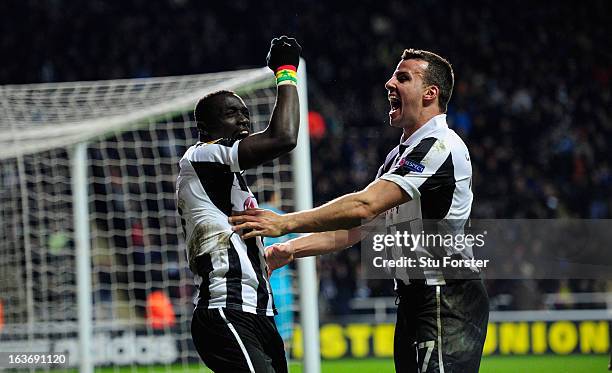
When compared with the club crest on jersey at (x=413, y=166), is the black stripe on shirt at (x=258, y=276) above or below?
below

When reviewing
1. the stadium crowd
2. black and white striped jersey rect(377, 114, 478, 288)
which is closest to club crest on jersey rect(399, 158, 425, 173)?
black and white striped jersey rect(377, 114, 478, 288)

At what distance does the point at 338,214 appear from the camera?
11.6 ft

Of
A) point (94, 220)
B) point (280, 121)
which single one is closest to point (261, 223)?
point (280, 121)

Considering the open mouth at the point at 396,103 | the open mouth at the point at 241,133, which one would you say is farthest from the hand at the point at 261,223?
the open mouth at the point at 396,103

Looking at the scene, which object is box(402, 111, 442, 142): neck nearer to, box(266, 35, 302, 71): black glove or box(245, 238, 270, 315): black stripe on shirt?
box(266, 35, 302, 71): black glove

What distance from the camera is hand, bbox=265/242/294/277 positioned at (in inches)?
161

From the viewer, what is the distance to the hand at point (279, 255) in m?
4.09

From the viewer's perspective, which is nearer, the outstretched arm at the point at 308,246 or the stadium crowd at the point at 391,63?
the outstretched arm at the point at 308,246

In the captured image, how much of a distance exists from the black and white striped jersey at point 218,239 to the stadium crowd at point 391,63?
1107 centimetres

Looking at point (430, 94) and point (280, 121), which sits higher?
point (430, 94)

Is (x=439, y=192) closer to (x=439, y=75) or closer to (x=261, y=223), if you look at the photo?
(x=439, y=75)

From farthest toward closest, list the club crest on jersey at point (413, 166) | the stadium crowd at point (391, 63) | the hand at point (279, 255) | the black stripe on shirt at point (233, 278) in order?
1. the stadium crowd at point (391, 63)
2. the hand at point (279, 255)
3. the black stripe on shirt at point (233, 278)
4. the club crest on jersey at point (413, 166)

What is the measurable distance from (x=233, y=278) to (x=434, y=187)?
0.87m

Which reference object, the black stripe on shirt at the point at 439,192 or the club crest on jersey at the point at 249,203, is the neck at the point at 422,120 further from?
the club crest on jersey at the point at 249,203
